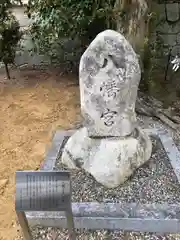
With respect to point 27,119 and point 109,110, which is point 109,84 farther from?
point 27,119

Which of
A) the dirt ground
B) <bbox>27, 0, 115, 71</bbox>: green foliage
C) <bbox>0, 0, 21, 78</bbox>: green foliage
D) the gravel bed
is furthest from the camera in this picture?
<bbox>0, 0, 21, 78</bbox>: green foliage

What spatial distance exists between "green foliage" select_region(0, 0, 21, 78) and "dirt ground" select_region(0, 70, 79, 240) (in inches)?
15.7

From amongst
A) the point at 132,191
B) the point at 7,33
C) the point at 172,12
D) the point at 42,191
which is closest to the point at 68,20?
the point at 7,33

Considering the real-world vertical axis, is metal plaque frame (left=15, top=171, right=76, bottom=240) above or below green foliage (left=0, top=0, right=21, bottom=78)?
below

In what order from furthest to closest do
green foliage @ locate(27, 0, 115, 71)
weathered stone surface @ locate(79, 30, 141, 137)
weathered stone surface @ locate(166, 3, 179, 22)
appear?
1. weathered stone surface @ locate(166, 3, 179, 22)
2. green foliage @ locate(27, 0, 115, 71)
3. weathered stone surface @ locate(79, 30, 141, 137)

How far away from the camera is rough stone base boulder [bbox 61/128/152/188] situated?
2449 millimetres

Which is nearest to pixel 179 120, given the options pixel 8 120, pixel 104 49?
pixel 104 49

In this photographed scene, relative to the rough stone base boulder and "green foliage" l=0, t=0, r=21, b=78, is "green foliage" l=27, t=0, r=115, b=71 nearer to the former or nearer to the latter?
"green foliage" l=0, t=0, r=21, b=78

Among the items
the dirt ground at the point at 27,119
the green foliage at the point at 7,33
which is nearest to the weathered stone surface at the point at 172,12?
the dirt ground at the point at 27,119

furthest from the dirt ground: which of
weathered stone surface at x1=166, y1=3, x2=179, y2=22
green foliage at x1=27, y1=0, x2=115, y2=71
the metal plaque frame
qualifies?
weathered stone surface at x1=166, y1=3, x2=179, y2=22

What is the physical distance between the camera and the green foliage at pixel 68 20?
4.23 metres

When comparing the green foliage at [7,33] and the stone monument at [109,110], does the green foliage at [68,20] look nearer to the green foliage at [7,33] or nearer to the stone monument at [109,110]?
the green foliage at [7,33]

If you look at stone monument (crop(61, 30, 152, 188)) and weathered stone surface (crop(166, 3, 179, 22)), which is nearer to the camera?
stone monument (crop(61, 30, 152, 188))

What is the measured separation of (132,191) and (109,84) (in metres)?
0.79
